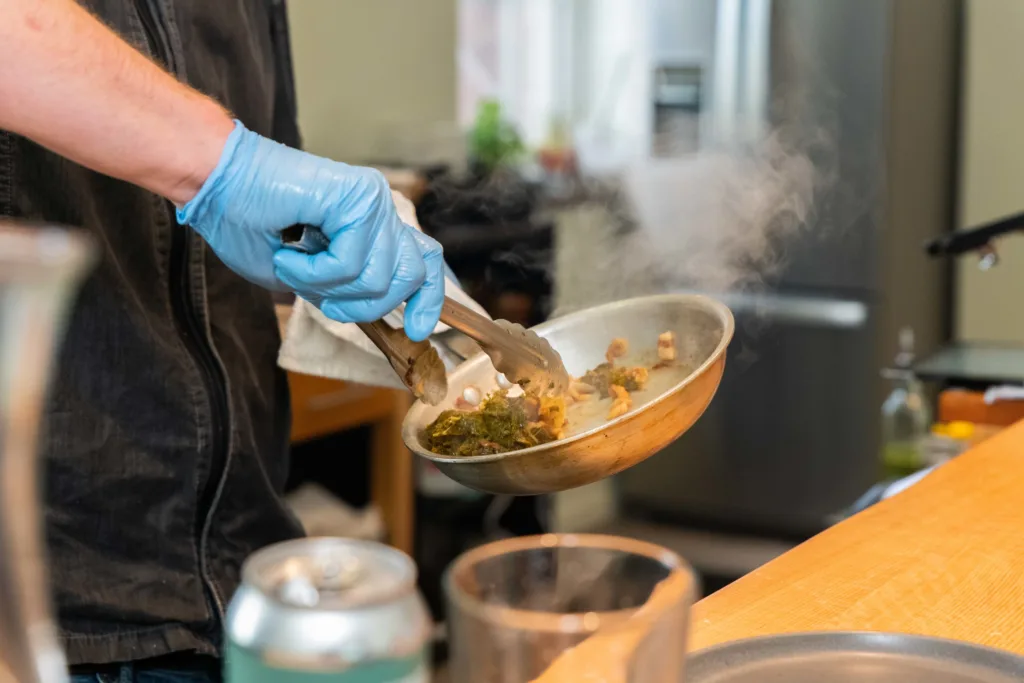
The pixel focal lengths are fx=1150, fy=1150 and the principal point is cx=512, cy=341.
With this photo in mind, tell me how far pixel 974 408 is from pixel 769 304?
1.57 metres

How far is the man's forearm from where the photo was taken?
0.66m

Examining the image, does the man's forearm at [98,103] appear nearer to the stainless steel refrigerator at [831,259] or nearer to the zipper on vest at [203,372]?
the zipper on vest at [203,372]

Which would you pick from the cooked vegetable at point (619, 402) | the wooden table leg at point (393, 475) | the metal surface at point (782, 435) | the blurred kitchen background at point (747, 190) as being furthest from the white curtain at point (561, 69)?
the cooked vegetable at point (619, 402)

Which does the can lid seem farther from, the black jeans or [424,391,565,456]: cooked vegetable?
the black jeans

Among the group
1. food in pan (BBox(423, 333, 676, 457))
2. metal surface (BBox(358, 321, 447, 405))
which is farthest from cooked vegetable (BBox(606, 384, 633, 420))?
metal surface (BBox(358, 321, 447, 405))

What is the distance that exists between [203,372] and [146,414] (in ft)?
0.20

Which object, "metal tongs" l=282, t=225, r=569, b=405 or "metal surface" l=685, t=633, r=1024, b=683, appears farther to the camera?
"metal tongs" l=282, t=225, r=569, b=405

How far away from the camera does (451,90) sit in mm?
3496

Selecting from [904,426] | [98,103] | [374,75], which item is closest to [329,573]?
[98,103]

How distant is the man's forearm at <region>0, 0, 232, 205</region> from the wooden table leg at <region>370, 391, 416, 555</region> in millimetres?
1691

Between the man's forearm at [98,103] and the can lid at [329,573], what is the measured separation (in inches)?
16.1

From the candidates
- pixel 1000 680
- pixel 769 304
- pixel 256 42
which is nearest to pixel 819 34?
pixel 769 304

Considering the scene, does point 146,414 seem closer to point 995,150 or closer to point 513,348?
point 513,348

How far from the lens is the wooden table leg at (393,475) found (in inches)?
96.3
